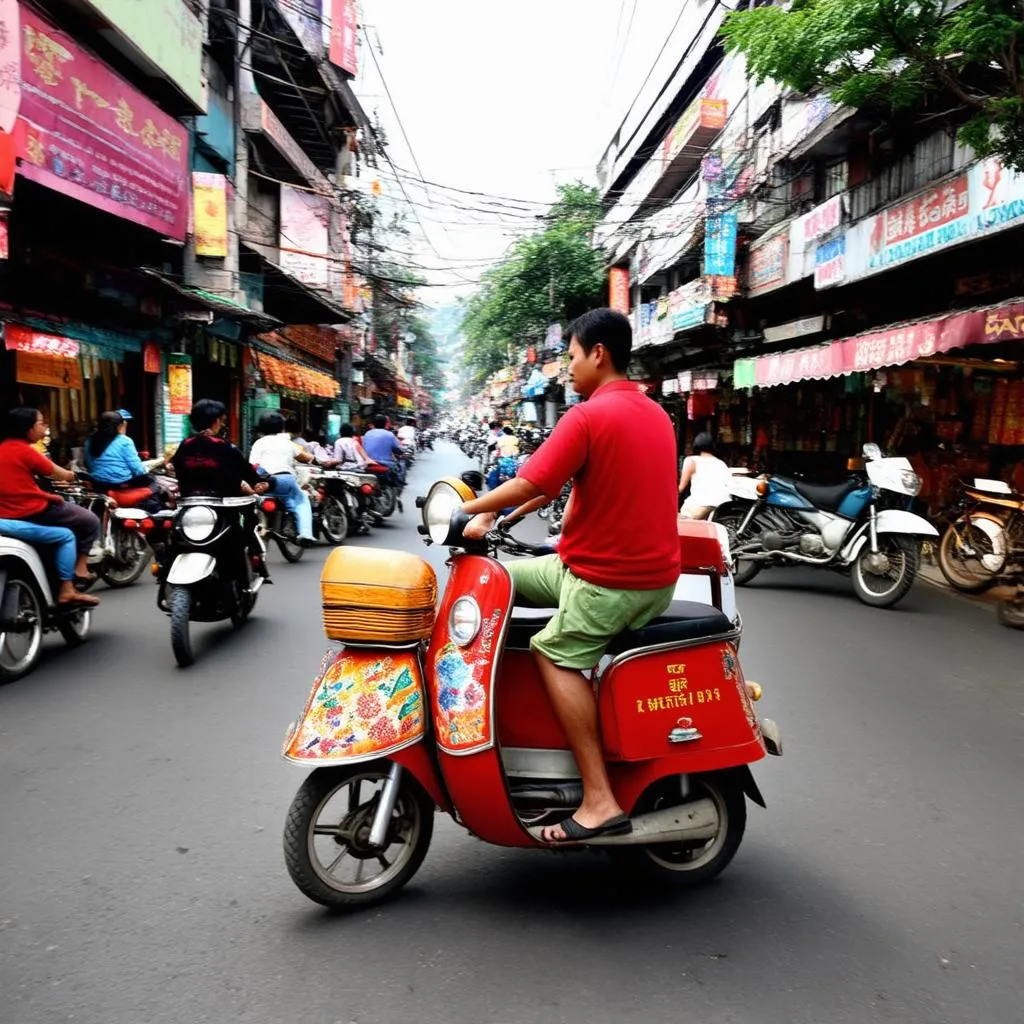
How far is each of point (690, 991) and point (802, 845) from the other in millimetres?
1104

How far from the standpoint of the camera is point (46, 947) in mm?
2383

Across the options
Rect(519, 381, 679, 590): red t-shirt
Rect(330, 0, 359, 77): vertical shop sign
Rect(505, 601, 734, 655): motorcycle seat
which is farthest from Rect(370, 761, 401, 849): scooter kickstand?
Rect(330, 0, 359, 77): vertical shop sign

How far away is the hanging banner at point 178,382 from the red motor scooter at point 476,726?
41.3 feet

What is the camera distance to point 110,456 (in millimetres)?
7871

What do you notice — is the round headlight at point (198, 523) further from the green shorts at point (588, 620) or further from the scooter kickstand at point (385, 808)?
the green shorts at point (588, 620)

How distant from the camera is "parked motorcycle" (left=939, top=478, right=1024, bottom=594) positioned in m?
8.05

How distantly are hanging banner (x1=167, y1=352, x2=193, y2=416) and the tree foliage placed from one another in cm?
1551

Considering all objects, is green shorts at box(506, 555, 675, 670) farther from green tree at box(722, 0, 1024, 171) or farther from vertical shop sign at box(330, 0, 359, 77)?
vertical shop sign at box(330, 0, 359, 77)

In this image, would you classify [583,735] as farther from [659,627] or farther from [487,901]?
[487,901]

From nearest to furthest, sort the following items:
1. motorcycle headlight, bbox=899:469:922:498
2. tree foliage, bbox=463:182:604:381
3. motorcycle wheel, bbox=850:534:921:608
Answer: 1. motorcycle wheel, bbox=850:534:921:608
2. motorcycle headlight, bbox=899:469:922:498
3. tree foliage, bbox=463:182:604:381

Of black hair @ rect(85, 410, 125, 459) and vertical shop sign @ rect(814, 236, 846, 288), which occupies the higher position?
vertical shop sign @ rect(814, 236, 846, 288)

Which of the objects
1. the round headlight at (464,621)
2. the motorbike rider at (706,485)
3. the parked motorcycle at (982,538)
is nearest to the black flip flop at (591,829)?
the round headlight at (464,621)

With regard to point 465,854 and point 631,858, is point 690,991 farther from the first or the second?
point 465,854

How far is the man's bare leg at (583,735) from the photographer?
2553mm
